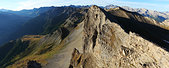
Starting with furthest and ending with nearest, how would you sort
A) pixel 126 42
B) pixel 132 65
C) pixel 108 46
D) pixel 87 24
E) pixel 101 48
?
pixel 87 24, pixel 101 48, pixel 108 46, pixel 126 42, pixel 132 65

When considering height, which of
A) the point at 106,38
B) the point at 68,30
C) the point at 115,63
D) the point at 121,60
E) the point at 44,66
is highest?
the point at 106,38

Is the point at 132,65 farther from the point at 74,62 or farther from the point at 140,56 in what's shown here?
the point at 74,62

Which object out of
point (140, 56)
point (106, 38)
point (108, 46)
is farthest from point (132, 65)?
point (106, 38)

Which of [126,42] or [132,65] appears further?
[126,42]

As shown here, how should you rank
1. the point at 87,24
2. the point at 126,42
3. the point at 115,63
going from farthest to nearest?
the point at 87,24 < the point at 115,63 < the point at 126,42

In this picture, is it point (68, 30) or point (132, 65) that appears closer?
point (132, 65)

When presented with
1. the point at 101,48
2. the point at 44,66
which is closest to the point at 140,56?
the point at 101,48

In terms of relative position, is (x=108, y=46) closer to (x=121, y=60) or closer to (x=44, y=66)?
(x=121, y=60)

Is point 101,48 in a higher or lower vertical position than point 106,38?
lower

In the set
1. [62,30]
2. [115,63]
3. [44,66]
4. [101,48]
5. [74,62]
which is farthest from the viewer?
[62,30]
